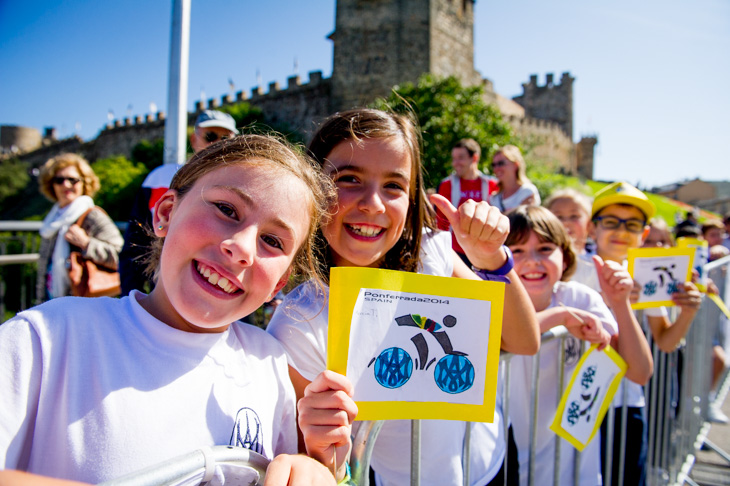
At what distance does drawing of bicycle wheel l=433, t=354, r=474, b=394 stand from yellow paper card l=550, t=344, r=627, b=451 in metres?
0.81

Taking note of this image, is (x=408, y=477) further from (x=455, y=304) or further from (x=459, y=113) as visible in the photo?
(x=459, y=113)

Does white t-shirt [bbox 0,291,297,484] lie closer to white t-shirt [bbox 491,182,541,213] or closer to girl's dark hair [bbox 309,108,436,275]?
girl's dark hair [bbox 309,108,436,275]

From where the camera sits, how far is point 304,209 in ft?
4.22

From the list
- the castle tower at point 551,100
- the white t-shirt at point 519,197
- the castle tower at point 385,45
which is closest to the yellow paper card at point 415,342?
the white t-shirt at point 519,197

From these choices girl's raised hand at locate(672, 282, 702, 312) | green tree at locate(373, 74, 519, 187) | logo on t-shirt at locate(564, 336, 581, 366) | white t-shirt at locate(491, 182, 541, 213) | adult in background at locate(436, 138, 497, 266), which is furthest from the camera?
green tree at locate(373, 74, 519, 187)

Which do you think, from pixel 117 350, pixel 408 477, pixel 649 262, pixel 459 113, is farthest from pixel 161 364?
pixel 459 113

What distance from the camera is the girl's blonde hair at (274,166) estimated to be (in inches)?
49.9

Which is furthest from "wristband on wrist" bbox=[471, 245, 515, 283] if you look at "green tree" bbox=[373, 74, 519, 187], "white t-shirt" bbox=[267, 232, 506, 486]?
"green tree" bbox=[373, 74, 519, 187]

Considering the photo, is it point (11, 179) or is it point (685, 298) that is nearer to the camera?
point (685, 298)

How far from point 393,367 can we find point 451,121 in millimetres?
17693

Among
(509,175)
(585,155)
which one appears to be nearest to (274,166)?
(509,175)

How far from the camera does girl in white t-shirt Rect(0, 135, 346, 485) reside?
925mm

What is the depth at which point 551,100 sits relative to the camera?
4612 cm

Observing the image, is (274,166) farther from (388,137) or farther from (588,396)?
(588,396)
